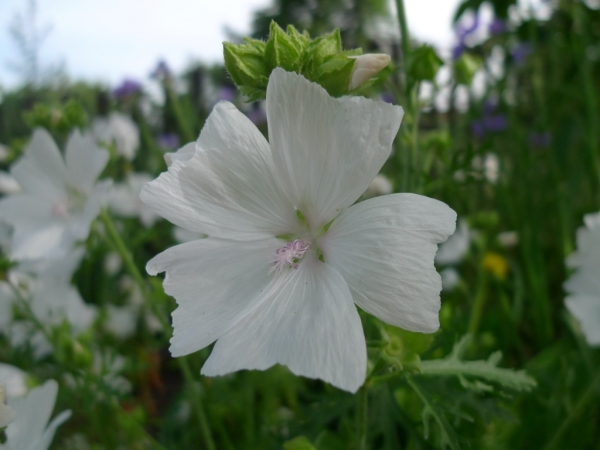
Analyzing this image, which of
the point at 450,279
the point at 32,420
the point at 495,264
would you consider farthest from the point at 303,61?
the point at 495,264

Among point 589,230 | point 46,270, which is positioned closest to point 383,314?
point 589,230

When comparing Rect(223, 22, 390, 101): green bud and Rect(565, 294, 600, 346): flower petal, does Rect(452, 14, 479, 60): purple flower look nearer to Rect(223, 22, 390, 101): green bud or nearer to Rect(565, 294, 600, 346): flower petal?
Rect(565, 294, 600, 346): flower petal

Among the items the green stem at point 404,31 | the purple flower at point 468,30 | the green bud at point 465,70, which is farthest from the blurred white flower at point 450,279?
the green stem at point 404,31

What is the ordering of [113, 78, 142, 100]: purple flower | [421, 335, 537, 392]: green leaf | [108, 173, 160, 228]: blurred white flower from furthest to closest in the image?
[113, 78, 142, 100]: purple flower < [108, 173, 160, 228]: blurred white flower < [421, 335, 537, 392]: green leaf

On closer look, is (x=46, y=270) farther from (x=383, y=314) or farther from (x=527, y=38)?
(x=527, y=38)

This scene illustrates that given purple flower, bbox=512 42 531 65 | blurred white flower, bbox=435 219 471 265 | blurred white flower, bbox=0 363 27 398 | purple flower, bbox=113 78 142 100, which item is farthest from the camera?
purple flower, bbox=113 78 142 100

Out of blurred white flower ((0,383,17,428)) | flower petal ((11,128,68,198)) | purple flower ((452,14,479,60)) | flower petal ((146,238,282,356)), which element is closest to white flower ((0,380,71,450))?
blurred white flower ((0,383,17,428))
